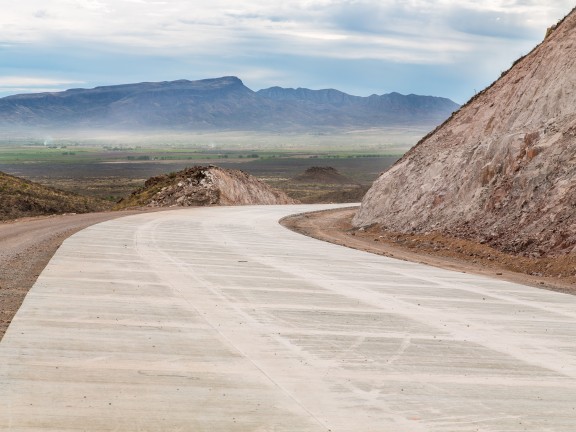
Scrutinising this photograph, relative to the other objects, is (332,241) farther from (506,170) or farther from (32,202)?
(32,202)

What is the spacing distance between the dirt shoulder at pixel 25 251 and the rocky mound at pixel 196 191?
1643 cm

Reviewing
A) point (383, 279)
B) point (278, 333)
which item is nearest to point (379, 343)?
point (278, 333)

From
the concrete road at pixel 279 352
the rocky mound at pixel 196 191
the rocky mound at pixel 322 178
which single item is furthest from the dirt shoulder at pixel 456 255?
the rocky mound at pixel 322 178

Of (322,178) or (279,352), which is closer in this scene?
(279,352)

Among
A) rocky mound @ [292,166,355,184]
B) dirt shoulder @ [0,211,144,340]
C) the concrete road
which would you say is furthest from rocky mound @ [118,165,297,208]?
rocky mound @ [292,166,355,184]

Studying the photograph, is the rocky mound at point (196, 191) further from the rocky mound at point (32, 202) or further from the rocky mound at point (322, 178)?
the rocky mound at point (322, 178)

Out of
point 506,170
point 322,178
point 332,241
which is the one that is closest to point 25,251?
point 332,241

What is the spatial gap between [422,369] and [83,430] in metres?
4.14

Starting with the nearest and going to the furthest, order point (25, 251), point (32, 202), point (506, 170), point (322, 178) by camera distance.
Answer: point (25, 251), point (506, 170), point (32, 202), point (322, 178)

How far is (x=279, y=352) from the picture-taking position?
9617mm

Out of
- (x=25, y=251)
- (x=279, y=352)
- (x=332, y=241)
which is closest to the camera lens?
(x=279, y=352)

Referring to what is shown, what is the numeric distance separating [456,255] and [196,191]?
33188 mm

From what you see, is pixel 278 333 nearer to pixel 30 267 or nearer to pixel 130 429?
pixel 130 429

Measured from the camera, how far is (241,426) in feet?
22.2
